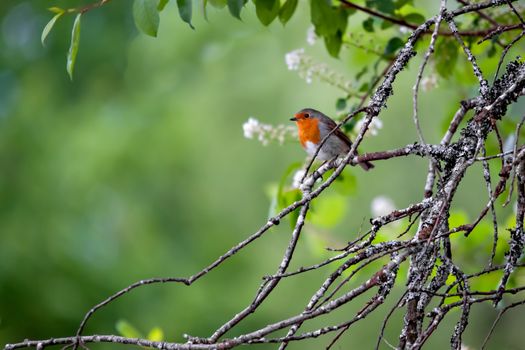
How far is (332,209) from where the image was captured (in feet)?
16.2

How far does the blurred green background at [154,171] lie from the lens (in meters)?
8.64

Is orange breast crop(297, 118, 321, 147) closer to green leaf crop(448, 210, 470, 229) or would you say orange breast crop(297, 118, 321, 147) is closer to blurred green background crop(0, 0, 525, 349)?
green leaf crop(448, 210, 470, 229)

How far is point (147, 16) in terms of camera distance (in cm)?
269

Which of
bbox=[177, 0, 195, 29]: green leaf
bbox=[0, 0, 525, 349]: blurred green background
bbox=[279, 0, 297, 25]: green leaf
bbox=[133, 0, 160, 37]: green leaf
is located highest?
bbox=[0, 0, 525, 349]: blurred green background

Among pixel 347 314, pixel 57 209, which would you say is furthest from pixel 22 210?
pixel 347 314

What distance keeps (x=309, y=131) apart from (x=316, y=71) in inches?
61.5

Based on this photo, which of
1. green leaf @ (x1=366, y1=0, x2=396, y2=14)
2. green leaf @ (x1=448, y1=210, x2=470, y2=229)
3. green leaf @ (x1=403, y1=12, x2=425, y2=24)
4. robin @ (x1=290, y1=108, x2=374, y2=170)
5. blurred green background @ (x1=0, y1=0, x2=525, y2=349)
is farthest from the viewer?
blurred green background @ (x1=0, y1=0, x2=525, y2=349)

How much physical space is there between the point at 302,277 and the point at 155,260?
210 centimetres

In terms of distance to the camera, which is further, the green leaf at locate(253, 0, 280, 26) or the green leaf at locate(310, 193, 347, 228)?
the green leaf at locate(310, 193, 347, 228)

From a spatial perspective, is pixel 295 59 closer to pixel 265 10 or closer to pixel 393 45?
pixel 393 45

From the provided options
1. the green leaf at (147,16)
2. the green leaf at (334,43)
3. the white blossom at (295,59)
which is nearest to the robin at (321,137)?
the white blossom at (295,59)

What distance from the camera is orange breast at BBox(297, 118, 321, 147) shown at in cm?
529

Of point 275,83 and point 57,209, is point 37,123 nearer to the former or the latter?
point 57,209

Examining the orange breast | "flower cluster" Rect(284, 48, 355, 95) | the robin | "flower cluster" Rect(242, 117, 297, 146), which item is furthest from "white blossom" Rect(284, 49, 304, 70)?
the orange breast
